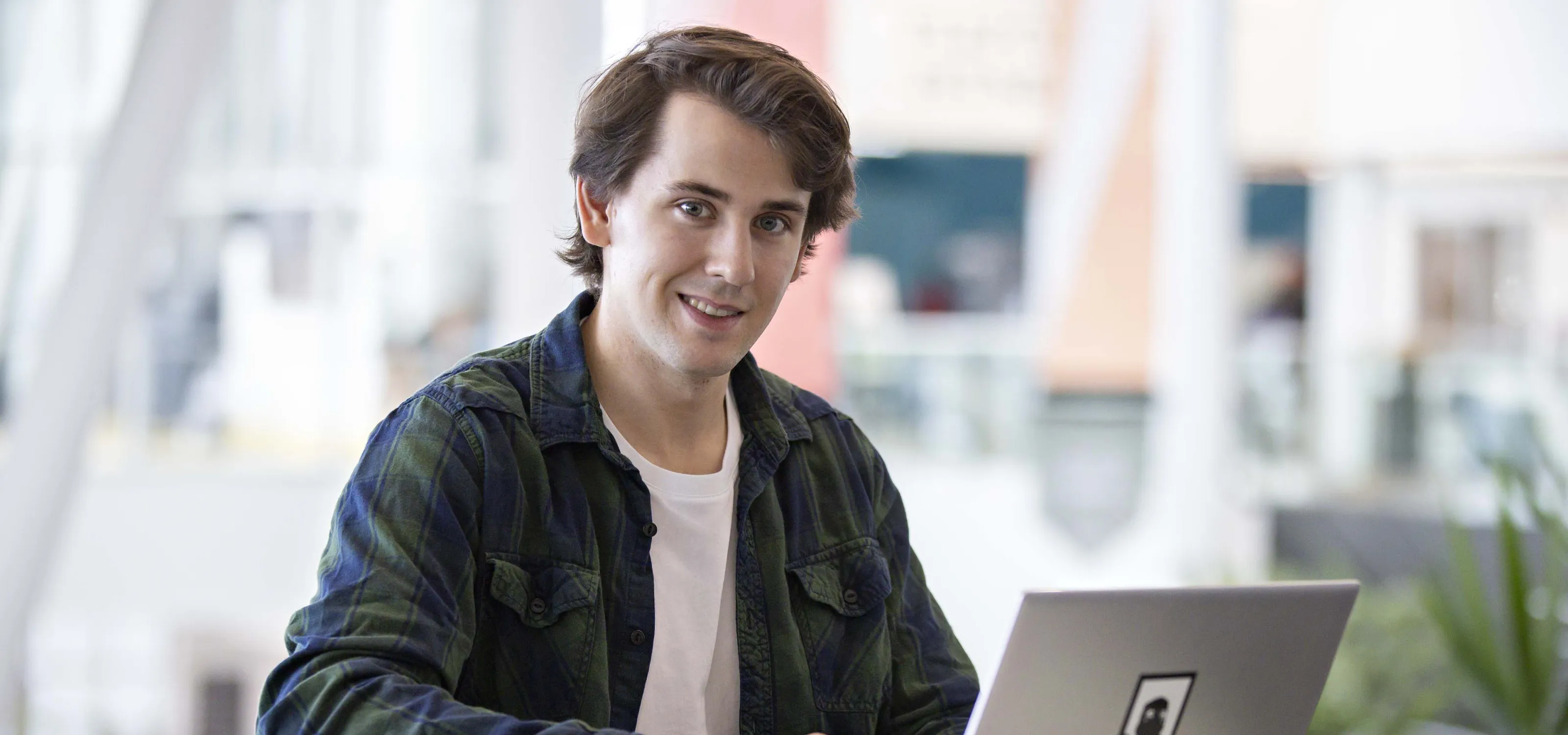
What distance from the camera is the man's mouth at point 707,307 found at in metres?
1.49

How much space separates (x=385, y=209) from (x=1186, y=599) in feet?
22.5

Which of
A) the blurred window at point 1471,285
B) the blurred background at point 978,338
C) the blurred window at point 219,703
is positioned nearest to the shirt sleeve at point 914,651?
the blurred background at point 978,338

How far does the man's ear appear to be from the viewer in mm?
1578

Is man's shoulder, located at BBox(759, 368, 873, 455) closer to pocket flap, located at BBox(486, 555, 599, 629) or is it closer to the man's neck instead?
the man's neck

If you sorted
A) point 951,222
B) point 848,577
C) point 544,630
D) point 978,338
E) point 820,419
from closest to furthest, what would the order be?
1. point 544,630
2. point 848,577
3. point 820,419
4. point 978,338
5. point 951,222

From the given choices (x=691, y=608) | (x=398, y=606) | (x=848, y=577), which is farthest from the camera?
(x=848, y=577)

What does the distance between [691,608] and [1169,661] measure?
470 mm

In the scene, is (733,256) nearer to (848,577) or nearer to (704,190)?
(704,190)

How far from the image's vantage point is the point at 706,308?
58.7 inches

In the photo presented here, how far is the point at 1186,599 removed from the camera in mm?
1319

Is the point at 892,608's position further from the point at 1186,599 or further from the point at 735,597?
the point at 1186,599

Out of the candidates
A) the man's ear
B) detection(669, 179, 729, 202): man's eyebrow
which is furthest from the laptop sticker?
the man's ear

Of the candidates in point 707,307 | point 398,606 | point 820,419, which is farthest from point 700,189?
point 398,606

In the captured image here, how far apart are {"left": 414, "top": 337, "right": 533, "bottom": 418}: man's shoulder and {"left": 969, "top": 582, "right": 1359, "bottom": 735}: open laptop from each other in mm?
527
